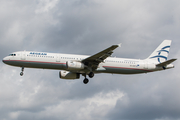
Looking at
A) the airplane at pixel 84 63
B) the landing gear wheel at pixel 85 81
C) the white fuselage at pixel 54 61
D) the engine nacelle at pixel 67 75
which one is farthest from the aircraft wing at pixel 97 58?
the engine nacelle at pixel 67 75

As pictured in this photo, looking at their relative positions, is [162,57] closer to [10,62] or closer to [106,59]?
[106,59]

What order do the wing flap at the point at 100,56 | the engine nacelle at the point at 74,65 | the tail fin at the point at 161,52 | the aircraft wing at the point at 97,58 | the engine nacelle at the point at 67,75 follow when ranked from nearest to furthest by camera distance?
the wing flap at the point at 100,56, the aircraft wing at the point at 97,58, the engine nacelle at the point at 74,65, the engine nacelle at the point at 67,75, the tail fin at the point at 161,52

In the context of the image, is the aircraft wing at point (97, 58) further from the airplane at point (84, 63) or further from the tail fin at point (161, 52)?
the tail fin at point (161, 52)

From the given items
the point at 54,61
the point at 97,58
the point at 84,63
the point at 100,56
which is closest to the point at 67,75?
the point at 84,63

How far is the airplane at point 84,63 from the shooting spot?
49.1 m

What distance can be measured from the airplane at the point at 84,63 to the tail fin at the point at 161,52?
1362mm

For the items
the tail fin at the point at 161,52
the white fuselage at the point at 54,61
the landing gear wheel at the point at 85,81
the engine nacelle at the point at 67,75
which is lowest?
the landing gear wheel at the point at 85,81

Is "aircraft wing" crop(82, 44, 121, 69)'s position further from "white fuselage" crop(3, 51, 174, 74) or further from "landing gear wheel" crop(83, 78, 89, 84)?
"landing gear wheel" crop(83, 78, 89, 84)

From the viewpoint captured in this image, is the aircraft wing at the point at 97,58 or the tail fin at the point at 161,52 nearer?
the aircraft wing at the point at 97,58

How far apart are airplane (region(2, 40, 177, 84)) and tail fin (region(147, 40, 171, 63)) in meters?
1.36

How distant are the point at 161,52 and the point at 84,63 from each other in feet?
56.7

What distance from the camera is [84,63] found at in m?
50.7

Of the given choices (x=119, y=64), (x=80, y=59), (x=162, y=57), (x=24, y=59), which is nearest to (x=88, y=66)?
(x=80, y=59)

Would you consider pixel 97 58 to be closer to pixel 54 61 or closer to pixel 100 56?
pixel 100 56
